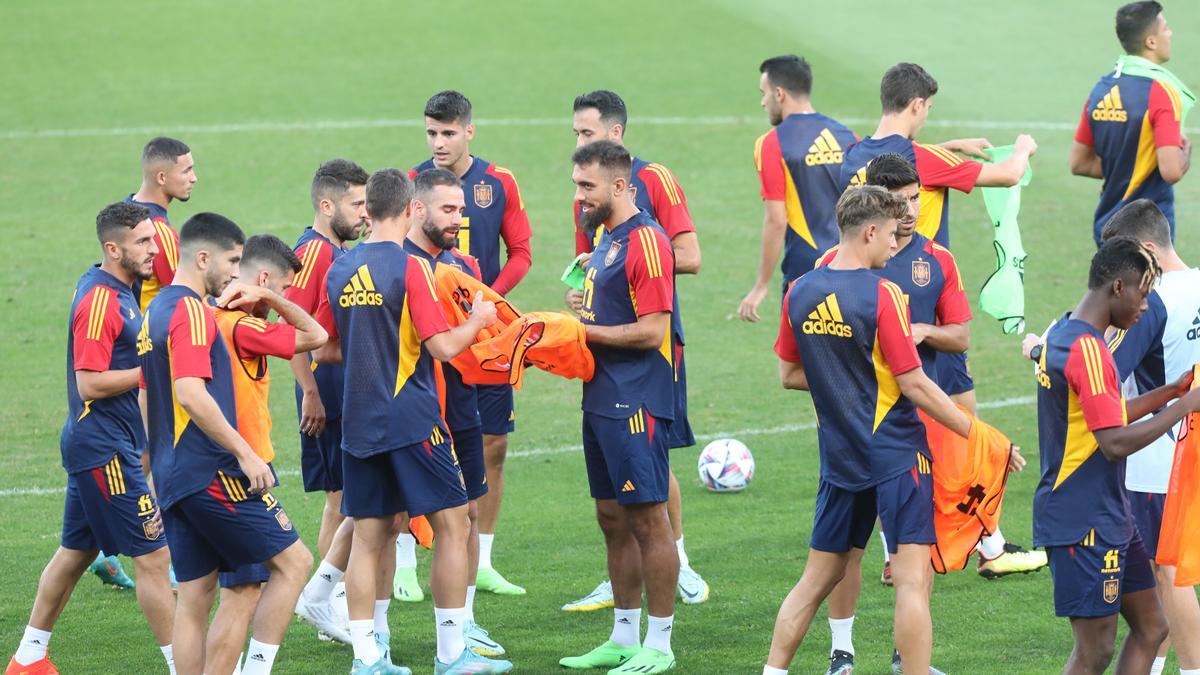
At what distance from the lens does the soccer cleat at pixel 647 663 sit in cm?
780

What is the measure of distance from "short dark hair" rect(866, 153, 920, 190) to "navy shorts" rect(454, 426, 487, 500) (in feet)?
8.57

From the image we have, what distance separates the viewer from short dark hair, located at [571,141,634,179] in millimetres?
7633

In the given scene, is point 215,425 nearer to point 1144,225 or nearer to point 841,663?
point 841,663

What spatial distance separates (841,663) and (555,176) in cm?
1518

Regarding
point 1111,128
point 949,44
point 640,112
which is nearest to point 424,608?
point 1111,128

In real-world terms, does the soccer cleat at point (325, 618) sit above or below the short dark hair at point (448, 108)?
below

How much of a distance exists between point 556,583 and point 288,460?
3.60 metres

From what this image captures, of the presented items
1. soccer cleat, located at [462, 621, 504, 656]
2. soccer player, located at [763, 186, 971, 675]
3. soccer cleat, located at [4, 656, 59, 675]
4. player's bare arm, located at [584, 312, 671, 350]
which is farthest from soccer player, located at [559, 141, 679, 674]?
soccer cleat, located at [4, 656, 59, 675]

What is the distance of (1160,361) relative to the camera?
22.6ft

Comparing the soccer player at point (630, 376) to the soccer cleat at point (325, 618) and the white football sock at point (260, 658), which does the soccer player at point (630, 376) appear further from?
the white football sock at point (260, 658)

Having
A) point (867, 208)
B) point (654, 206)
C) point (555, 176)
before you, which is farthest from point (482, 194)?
A: point (555, 176)

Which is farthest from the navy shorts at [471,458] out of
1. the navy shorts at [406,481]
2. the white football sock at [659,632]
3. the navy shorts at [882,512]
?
the navy shorts at [882,512]

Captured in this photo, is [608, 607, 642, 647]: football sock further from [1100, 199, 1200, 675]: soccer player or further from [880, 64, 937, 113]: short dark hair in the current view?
[880, 64, 937, 113]: short dark hair

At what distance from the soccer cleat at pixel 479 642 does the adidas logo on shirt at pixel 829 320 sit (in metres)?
2.71
